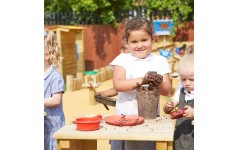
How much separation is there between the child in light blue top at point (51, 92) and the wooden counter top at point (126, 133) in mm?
667

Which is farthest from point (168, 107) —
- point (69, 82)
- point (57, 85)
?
point (69, 82)

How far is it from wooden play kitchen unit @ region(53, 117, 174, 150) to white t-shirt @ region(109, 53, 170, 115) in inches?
15.6

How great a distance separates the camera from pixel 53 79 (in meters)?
3.84

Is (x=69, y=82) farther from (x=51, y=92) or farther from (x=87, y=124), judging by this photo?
(x=87, y=124)

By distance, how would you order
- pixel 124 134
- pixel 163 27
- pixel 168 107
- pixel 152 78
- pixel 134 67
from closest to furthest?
pixel 124 134 < pixel 152 78 < pixel 168 107 < pixel 134 67 < pixel 163 27

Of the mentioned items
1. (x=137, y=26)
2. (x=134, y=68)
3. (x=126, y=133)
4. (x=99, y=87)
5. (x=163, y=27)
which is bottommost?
(x=99, y=87)

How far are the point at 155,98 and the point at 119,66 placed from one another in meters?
0.44

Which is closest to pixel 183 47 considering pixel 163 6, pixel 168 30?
pixel 168 30

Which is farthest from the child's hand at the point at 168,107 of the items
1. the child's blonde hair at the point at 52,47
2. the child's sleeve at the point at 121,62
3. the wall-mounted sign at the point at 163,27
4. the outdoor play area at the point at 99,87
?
the wall-mounted sign at the point at 163,27

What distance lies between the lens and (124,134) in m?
2.87

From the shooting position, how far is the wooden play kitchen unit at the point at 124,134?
9.34 feet

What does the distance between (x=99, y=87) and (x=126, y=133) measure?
27.7 feet

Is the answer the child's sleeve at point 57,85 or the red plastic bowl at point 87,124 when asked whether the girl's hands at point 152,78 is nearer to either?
the red plastic bowl at point 87,124
